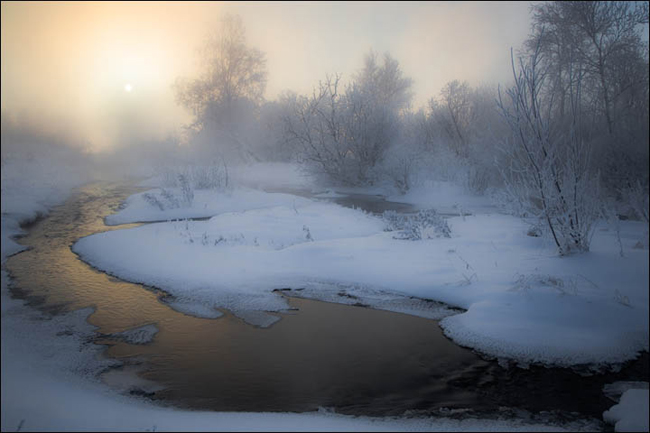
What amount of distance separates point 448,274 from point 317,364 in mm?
2650

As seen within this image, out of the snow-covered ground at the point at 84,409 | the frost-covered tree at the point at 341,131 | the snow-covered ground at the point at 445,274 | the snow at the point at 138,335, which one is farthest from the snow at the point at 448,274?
the frost-covered tree at the point at 341,131

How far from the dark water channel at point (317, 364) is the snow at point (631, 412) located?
0.12 metres

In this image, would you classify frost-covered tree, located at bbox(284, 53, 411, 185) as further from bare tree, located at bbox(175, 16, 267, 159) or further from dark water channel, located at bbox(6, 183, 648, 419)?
dark water channel, located at bbox(6, 183, 648, 419)

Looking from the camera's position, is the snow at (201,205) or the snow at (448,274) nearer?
the snow at (448,274)

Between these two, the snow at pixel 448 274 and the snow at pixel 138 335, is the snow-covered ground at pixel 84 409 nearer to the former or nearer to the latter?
the snow at pixel 138 335

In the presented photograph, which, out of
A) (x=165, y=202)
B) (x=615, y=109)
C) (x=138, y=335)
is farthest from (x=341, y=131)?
(x=138, y=335)

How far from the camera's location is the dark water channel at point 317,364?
10.1 feet

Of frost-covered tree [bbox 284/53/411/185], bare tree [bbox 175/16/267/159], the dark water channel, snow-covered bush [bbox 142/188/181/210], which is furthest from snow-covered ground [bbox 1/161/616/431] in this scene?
bare tree [bbox 175/16/267/159]

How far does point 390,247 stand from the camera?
693 centimetres

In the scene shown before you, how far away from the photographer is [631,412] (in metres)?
2.71

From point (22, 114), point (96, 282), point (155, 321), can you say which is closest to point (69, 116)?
point (22, 114)

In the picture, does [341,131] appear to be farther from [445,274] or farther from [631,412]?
[631,412]

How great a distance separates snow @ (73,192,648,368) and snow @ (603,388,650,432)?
0.61 m

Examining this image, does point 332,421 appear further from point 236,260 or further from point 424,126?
point 424,126
